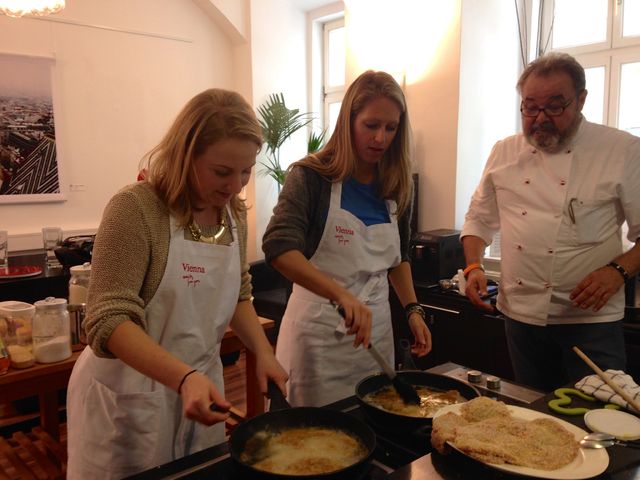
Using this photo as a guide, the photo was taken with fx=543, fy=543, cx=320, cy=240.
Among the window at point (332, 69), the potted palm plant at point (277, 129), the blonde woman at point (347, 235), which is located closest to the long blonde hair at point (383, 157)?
the blonde woman at point (347, 235)

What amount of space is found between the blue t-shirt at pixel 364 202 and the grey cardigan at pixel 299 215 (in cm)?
7

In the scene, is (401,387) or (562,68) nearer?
(401,387)

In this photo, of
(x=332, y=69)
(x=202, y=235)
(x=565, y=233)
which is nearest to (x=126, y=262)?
(x=202, y=235)

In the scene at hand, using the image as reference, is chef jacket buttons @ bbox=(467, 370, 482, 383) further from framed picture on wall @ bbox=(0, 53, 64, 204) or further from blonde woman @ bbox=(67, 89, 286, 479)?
framed picture on wall @ bbox=(0, 53, 64, 204)

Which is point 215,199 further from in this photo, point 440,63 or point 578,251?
point 440,63

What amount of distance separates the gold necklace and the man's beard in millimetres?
1126

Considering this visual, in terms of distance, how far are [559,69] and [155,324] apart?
57.2 inches

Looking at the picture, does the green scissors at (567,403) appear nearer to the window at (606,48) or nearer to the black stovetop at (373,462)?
the black stovetop at (373,462)

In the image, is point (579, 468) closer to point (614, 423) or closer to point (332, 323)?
point (614, 423)

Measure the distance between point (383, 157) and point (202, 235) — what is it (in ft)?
2.32

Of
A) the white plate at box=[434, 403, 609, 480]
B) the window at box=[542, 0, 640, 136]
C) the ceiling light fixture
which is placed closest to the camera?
the white plate at box=[434, 403, 609, 480]

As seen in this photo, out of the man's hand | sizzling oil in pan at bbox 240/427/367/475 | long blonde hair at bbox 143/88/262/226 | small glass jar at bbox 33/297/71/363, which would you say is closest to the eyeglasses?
the man's hand

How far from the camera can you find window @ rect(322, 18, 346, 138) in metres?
5.10

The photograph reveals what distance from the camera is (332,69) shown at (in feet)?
17.0
